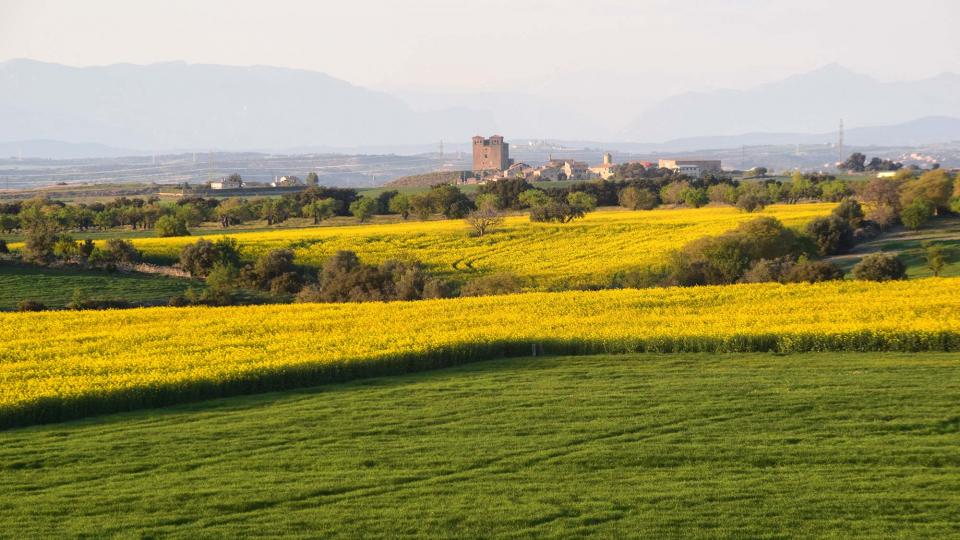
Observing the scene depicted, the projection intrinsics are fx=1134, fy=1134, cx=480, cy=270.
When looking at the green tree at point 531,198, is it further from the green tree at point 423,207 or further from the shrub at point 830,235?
the shrub at point 830,235

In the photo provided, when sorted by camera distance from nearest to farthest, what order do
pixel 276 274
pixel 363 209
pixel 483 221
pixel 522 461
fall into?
pixel 522 461 < pixel 276 274 < pixel 483 221 < pixel 363 209

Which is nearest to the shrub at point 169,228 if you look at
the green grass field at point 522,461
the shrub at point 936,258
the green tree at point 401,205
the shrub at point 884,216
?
Answer: the green tree at point 401,205

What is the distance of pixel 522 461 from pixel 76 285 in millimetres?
40224

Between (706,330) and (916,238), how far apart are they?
1602 inches

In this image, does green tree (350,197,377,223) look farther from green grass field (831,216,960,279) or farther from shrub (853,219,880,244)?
green grass field (831,216,960,279)

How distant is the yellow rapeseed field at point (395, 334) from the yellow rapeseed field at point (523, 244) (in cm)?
1490

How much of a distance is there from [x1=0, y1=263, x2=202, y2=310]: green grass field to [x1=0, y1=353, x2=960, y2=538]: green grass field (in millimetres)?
28395

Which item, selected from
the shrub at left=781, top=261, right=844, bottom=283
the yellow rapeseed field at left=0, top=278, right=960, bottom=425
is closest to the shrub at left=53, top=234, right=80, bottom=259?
the yellow rapeseed field at left=0, top=278, right=960, bottom=425

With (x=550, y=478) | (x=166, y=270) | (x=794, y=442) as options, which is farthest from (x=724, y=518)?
(x=166, y=270)

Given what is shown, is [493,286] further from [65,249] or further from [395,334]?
[65,249]

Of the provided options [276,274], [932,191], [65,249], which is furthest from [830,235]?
[65,249]

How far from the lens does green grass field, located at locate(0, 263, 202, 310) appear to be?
4950 cm

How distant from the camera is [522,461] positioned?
17906 millimetres

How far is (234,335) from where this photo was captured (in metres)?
31.3
